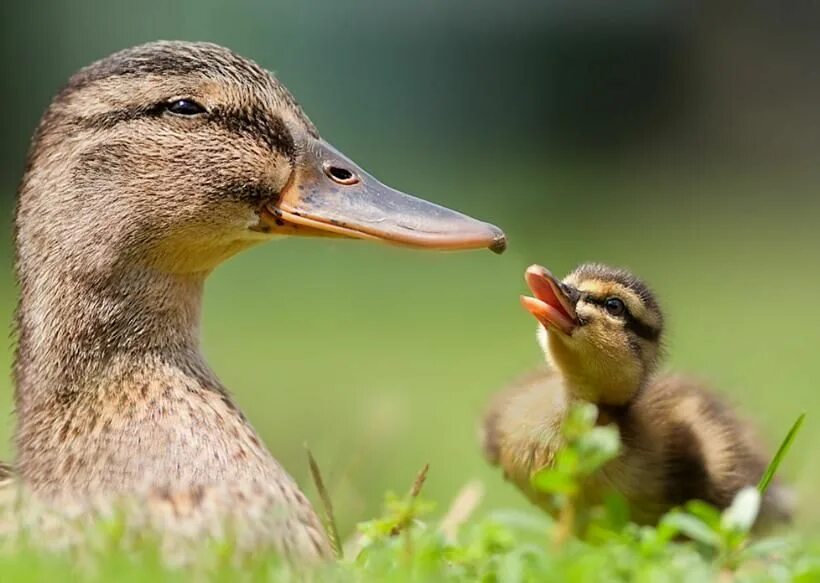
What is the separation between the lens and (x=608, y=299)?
11.9ft

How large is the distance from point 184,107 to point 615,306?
1111 millimetres

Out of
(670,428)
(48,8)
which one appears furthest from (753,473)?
(48,8)

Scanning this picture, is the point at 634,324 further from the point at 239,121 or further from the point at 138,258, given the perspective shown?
the point at 138,258

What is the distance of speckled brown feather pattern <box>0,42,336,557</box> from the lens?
2855mm

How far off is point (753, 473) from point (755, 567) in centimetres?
103

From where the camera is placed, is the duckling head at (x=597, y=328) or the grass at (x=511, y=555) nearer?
the grass at (x=511, y=555)

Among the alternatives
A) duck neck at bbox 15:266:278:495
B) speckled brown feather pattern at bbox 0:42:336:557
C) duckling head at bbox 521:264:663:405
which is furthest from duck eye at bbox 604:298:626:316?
duck neck at bbox 15:266:278:495

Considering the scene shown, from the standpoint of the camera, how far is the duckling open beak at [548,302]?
349cm

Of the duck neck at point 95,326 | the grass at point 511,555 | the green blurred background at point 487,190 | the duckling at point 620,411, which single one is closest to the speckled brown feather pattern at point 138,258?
the duck neck at point 95,326

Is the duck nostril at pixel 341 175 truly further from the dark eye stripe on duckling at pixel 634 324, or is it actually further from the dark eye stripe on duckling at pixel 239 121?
the dark eye stripe on duckling at pixel 634 324

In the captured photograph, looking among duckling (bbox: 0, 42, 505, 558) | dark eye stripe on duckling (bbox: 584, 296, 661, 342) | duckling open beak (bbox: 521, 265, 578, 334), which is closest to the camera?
duckling (bbox: 0, 42, 505, 558)

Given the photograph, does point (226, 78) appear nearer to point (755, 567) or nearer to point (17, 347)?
point (17, 347)

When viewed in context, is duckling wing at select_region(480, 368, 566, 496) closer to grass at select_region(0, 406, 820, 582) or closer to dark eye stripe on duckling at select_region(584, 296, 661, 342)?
dark eye stripe on duckling at select_region(584, 296, 661, 342)

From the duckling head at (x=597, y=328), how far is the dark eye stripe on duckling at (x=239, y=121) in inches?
25.6
